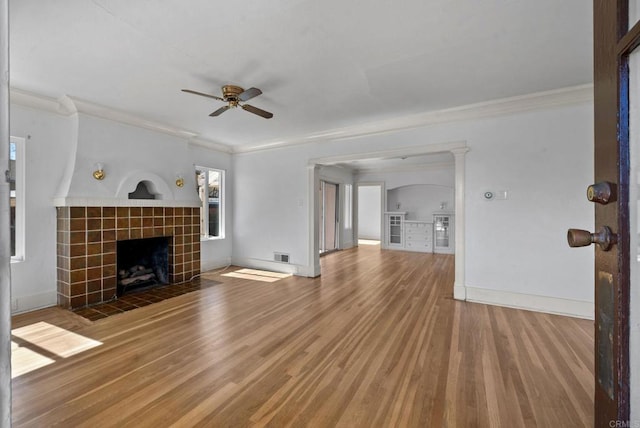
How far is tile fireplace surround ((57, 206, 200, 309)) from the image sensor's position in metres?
3.39

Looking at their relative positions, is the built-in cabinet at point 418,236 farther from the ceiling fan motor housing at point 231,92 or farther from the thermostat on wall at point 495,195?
the ceiling fan motor housing at point 231,92

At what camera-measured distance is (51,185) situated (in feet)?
11.4

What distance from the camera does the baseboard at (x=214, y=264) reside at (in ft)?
17.3

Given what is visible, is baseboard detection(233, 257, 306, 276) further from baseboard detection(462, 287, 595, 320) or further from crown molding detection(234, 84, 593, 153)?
baseboard detection(462, 287, 595, 320)

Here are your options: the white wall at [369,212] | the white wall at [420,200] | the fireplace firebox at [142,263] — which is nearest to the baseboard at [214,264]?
the fireplace firebox at [142,263]

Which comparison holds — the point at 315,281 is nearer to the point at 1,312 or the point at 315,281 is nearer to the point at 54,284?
the point at 54,284

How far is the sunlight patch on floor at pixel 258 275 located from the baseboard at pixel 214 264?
1.58 ft

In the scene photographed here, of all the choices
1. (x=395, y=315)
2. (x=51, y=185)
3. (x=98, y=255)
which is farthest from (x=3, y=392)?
(x=51, y=185)

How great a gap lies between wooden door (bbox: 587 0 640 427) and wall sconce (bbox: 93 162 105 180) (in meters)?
4.53

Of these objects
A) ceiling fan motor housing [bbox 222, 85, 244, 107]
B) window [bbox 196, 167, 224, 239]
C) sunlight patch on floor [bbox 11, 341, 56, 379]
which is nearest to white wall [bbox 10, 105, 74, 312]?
sunlight patch on floor [bbox 11, 341, 56, 379]

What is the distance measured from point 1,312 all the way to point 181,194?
4.42 meters

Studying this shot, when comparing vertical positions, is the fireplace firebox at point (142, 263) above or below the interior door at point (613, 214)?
below

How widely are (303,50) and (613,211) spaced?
231 centimetres

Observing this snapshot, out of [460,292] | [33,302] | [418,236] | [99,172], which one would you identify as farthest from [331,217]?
[33,302]
